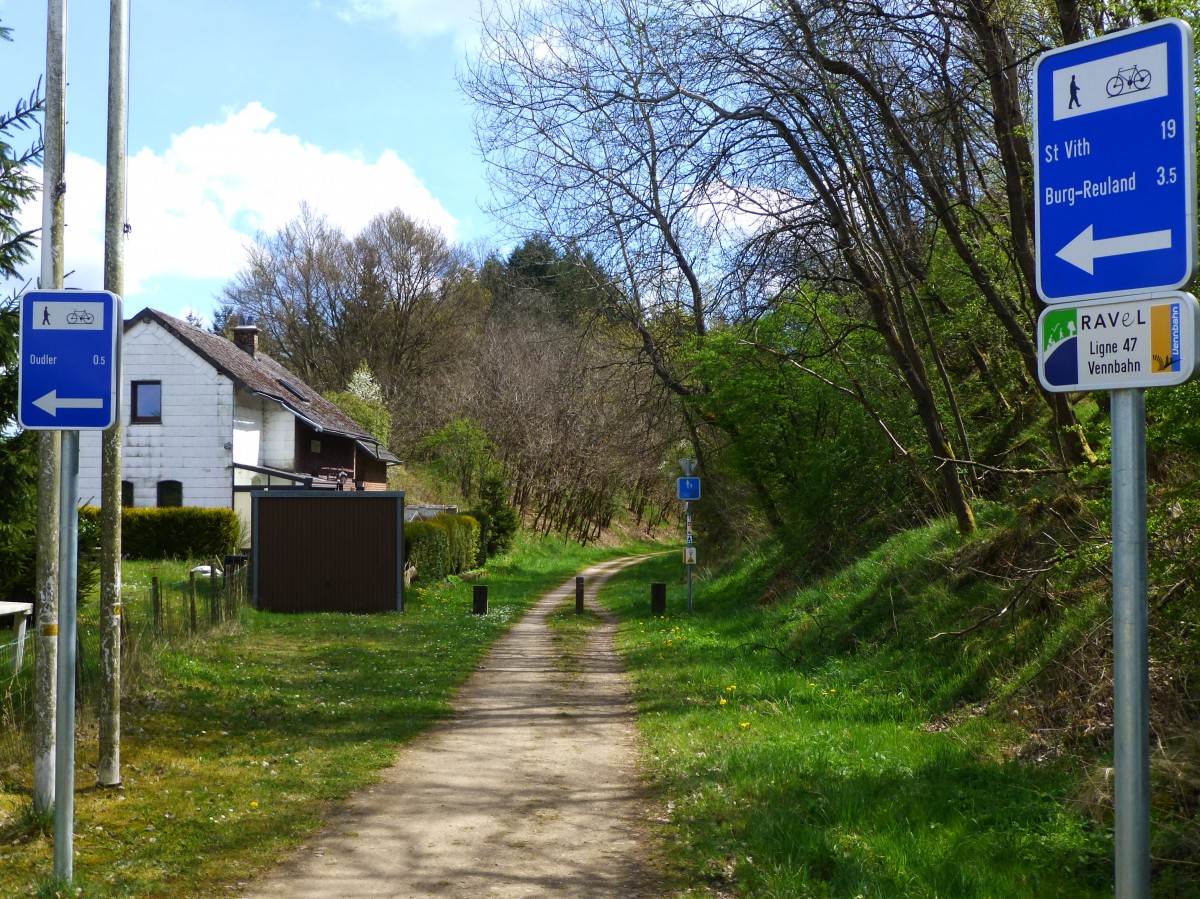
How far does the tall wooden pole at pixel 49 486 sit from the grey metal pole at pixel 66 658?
1012 mm

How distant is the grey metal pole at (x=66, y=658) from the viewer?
17.9 feet

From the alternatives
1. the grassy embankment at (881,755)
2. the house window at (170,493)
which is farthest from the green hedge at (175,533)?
the grassy embankment at (881,755)

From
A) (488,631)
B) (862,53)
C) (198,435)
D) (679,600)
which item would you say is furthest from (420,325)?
(862,53)

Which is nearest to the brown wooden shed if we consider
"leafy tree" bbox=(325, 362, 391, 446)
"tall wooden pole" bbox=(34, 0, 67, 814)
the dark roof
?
the dark roof

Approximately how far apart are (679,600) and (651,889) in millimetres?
19180

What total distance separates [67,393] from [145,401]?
107 ft

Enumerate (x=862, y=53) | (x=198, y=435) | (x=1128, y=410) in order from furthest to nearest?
(x=198, y=435)
(x=862, y=53)
(x=1128, y=410)

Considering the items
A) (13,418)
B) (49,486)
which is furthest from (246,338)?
(49,486)

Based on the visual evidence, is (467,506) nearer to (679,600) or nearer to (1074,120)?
(679,600)

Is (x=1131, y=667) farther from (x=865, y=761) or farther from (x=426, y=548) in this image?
(x=426, y=548)

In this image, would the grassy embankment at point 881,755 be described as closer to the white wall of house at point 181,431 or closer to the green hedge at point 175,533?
the green hedge at point 175,533

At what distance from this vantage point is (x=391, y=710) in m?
11.0

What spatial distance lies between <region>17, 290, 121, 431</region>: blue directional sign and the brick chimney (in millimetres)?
37692

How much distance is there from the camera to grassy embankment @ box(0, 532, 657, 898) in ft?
19.8
